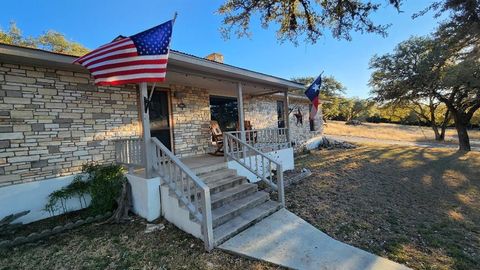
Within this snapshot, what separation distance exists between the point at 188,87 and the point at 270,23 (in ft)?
11.4

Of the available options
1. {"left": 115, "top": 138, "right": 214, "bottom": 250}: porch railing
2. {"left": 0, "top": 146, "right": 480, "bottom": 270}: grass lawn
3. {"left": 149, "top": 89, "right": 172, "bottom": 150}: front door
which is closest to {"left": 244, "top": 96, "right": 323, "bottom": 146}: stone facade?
{"left": 149, "top": 89, "right": 172, "bottom": 150}: front door

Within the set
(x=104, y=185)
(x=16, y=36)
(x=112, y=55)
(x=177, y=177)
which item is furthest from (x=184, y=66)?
(x=16, y=36)

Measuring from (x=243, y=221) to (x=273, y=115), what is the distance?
27.7 feet

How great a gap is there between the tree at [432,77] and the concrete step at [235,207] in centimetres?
1171

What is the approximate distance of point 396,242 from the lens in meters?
3.84

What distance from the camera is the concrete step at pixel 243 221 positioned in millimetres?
3830

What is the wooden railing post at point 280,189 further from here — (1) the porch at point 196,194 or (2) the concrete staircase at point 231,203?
(2) the concrete staircase at point 231,203

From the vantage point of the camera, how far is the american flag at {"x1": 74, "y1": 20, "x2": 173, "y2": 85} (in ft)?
12.5

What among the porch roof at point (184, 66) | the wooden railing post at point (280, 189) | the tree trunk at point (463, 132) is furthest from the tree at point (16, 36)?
the tree trunk at point (463, 132)

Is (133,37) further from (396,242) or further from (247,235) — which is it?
(396,242)

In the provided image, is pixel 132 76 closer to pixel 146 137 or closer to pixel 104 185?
pixel 146 137

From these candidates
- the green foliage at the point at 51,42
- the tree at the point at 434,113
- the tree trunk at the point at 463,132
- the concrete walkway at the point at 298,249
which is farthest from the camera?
the tree at the point at 434,113

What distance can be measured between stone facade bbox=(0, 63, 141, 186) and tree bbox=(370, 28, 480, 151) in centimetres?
1369

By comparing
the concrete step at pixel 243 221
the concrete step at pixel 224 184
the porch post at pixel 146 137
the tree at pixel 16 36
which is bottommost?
the concrete step at pixel 243 221
